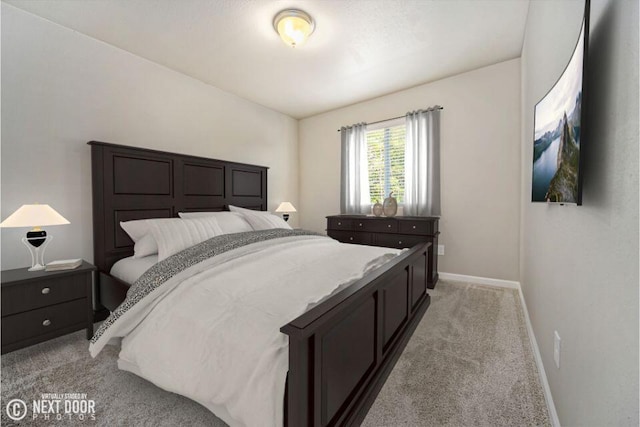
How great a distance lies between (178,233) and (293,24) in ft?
6.79

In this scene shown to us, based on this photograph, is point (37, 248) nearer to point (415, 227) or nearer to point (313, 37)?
point (313, 37)

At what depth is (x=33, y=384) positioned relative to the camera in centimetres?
159

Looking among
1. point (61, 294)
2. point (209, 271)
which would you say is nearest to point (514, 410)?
point (209, 271)

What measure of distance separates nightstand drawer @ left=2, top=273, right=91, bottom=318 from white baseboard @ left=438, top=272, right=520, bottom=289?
3.93 metres

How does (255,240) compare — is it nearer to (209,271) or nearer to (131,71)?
(209,271)

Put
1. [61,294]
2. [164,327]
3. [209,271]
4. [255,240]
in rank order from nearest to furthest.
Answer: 1. [164,327]
2. [209,271]
3. [61,294]
4. [255,240]

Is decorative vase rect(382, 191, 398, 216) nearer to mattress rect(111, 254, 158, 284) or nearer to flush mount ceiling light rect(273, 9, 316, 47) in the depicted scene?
flush mount ceiling light rect(273, 9, 316, 47)

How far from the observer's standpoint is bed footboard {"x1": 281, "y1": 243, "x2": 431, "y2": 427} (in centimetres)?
92

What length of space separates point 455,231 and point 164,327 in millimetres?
3408

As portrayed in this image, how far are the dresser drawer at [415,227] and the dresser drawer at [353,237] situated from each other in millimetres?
487

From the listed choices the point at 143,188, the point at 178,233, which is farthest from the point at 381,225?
the point at 143,188

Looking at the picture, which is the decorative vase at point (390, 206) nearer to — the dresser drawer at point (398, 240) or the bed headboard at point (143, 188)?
the dresser drawer at point (398, 240)

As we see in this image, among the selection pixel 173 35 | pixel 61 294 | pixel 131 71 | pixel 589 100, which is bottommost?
pixel 61 294

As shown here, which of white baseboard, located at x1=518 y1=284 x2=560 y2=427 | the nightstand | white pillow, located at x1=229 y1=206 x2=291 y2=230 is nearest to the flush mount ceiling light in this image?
white pillow, located at x1=229 y1=206 x2=291 y2=230
